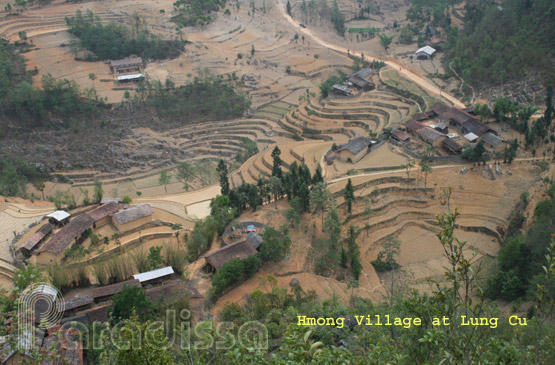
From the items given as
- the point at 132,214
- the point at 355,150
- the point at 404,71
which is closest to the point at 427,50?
the point at 404,71

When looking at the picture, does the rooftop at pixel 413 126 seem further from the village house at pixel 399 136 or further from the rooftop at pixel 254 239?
the rooftop at pixel 254 239

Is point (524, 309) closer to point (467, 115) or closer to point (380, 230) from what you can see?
point (380, 230)

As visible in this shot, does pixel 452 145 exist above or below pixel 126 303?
below

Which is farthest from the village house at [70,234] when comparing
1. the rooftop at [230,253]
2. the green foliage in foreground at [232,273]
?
the green foliage in foreground at [232,273]

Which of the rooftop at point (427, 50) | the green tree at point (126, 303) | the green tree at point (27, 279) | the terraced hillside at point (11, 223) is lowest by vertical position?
the terraced hillside at point (11, 223)

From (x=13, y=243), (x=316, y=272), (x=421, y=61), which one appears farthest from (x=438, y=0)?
(x=13, y=243)

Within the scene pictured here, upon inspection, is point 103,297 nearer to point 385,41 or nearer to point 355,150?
point 355,150
